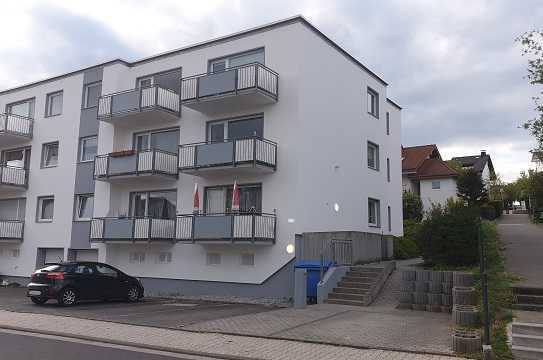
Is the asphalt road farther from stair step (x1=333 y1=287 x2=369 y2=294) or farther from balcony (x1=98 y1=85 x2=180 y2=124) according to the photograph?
balcony (x1=98 y1=85 x2=180 y2=124)

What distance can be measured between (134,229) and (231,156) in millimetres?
5183

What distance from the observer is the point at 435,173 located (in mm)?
45656

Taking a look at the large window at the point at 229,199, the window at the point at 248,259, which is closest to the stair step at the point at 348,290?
the window at the point at 248,259

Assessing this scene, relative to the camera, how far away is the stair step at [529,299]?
425 inches

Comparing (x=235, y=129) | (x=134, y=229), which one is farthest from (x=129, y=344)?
(x=235, y=129)

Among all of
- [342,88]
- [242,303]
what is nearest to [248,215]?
[242,303]

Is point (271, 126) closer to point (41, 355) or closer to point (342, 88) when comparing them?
point (342, 88)

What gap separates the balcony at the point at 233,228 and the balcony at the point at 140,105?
5.05 m

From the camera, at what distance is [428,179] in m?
45.7

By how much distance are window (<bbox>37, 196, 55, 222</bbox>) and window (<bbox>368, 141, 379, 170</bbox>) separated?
15750mm

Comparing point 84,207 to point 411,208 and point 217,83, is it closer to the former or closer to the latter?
point 217,83

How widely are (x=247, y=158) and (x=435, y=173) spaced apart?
32371 mm

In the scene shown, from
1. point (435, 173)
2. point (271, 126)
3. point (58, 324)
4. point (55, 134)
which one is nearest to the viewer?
point (58, 324)

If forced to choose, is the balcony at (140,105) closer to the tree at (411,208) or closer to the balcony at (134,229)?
the balcony at (134,229)
